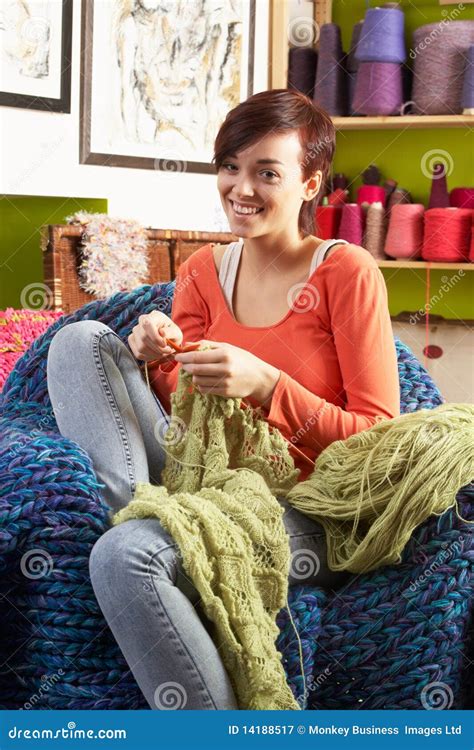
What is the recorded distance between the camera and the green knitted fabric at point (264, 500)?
3.56 feet

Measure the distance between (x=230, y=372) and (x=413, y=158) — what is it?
239cm

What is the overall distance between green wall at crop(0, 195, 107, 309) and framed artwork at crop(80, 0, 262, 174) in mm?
155

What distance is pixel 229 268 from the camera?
1.51 metres

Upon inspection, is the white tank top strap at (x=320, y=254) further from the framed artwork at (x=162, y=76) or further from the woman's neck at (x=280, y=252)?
the framed artwork at (x=162, y=76)

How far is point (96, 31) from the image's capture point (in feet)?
8.58

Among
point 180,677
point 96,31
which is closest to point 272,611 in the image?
point 180,677

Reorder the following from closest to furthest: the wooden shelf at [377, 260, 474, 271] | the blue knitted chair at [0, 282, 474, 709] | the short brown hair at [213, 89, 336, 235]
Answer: the blue knitted chair at [0, 282, 474, 709], the short brown hair at [213, 89, 336, 235], the wooden shelf at [377, 260, 474, 271]

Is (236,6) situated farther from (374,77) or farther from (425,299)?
(425,299)

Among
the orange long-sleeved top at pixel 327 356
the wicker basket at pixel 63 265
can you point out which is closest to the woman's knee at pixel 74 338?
the orange long-sleeved top at pixel 327 356

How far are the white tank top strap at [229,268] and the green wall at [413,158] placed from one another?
2.01m

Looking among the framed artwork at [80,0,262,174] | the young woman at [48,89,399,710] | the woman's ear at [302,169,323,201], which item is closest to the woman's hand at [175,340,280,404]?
the young woman at [48,89,399,710]

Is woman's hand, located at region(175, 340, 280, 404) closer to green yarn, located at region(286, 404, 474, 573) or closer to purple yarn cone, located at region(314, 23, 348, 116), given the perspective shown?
green yarn, located at region(286, 404, 474, 573)

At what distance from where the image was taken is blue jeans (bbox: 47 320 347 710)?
105 cm
